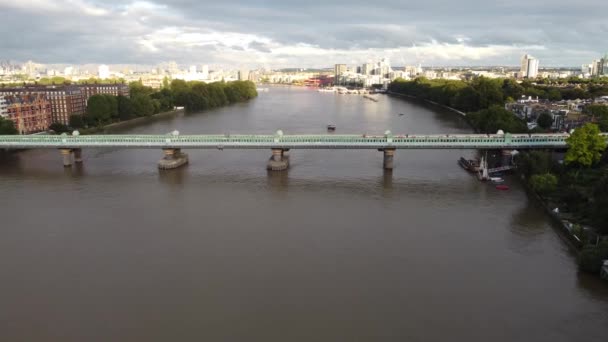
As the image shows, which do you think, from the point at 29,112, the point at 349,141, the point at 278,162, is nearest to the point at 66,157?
the point at 278,162

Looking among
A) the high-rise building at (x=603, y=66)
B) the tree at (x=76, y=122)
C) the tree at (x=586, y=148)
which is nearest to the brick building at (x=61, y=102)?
the tree at (x=76, y=122)

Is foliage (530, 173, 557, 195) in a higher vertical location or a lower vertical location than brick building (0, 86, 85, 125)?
lower

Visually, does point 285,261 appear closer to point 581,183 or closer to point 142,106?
point 581,183

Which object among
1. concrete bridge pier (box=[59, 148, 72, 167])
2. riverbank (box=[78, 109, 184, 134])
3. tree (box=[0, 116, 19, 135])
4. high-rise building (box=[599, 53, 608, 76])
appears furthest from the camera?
high-rise building (box=[599, 53, 608, 76])

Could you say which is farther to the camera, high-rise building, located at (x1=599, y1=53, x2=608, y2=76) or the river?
high-rise building, located at (x1=599, y1=53, x2=608, y2=76)

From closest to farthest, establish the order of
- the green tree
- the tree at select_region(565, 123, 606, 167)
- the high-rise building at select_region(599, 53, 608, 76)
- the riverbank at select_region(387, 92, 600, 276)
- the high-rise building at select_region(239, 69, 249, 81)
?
the riverbank at select_region(387, 92, 600, 276)
the tree at select_region(565, 123, 606, 167)
the green tree
the high-rise building at select_region(599, 53, 608, 76)
the high-rise building at select_region(239, 69, 249, 81)

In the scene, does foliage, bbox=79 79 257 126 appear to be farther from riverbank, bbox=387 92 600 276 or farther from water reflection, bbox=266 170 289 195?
riverbank, bbox=387 92 600 276

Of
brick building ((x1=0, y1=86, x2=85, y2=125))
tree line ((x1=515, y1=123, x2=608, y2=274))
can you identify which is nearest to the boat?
tree line ((x1=515, y1=123, x2=608, y2=274))

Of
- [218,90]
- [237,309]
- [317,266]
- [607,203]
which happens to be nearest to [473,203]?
[607,203]
